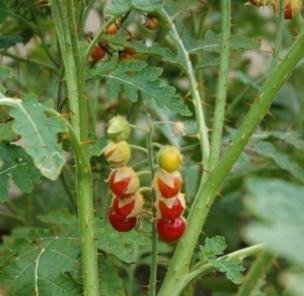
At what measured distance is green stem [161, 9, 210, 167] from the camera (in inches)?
67.8

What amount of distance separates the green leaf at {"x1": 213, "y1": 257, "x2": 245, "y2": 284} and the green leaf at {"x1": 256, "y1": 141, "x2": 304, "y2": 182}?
1.61ft

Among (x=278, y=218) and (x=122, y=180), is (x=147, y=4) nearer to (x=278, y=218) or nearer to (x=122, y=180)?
(x=122, y=180)

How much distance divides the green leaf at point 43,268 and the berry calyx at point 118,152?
0.26m

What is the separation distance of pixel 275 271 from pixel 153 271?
1.33 meters

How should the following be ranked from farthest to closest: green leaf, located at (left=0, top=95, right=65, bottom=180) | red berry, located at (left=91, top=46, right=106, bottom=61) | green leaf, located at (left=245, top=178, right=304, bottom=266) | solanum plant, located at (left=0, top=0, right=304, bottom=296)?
red berry, located at (left=91, top=46, right=106, bottom=61)
solanum plant, located at (left=0, top=0, right=304, bottom=296)
green leaf, located at (left=0, top=95, right=65, bottom=180)
green leaf, located at (left=245, top=178, right=304, bottom=266)

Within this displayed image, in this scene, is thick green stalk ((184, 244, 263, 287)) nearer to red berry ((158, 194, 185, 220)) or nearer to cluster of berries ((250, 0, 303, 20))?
red berry ((158, 194, 185, 220))

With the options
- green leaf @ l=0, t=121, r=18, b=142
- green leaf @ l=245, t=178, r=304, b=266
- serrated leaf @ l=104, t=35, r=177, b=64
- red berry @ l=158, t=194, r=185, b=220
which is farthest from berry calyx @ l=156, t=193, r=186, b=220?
green leaf @ l=245, t=178, r=304, b=266

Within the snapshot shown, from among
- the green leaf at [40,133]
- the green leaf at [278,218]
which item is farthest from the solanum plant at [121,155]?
the green leaf at [278,218]

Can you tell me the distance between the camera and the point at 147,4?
1555 mm

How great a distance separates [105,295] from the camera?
1684 mm

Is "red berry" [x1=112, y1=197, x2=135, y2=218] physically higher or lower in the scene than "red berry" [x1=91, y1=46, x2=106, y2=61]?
lower

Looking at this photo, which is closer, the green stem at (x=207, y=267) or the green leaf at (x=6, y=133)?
the green stem at (x=207, y=267)

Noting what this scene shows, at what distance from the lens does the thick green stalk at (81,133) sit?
1.51 metres

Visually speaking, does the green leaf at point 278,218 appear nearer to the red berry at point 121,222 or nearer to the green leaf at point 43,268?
the red berry at point 121,222
